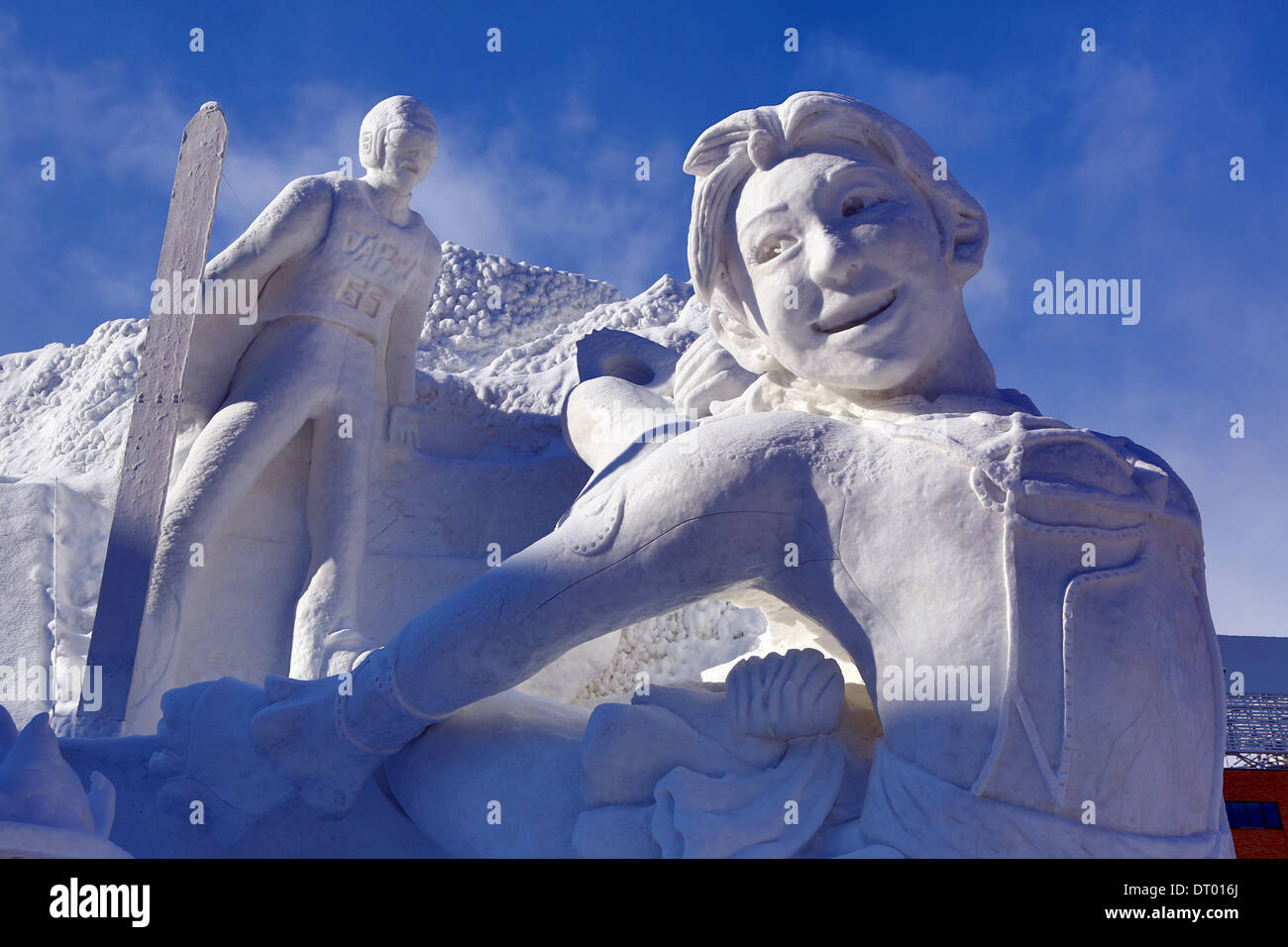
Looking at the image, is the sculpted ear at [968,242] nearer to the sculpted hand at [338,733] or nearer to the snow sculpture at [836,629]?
the snow sculpture at [836,629]

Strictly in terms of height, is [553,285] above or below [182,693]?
above

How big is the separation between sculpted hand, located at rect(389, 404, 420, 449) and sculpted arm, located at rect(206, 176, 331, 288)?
0.60 m

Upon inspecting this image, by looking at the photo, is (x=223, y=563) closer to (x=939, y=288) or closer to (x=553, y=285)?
(x=939, y=288)

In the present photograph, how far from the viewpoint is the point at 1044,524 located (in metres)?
2.42

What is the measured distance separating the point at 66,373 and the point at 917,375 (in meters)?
4.59

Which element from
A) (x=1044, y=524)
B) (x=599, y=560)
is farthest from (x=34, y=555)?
(x=1044, y=524)

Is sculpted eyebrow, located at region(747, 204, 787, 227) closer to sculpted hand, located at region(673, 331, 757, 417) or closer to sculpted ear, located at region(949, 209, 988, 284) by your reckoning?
sculpted ear, located at region(949, 209, 988, 284)

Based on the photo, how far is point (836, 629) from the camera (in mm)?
2611

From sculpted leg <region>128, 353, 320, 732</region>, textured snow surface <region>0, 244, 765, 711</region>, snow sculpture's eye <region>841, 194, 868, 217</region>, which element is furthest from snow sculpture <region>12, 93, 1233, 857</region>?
textured snow surface <region>0, 244, 765, 711</region>

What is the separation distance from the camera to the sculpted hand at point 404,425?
14.4 feet

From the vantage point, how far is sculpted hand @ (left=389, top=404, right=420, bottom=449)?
4.39 m

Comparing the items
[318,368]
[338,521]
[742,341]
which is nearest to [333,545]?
[338,521]

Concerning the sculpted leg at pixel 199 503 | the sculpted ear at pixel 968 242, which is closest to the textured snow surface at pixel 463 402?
the sculpted leg at pixel 199 503

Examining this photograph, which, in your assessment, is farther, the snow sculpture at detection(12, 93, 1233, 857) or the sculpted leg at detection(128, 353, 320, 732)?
the sculpted leg at detection(128, 353, 320, 732)
